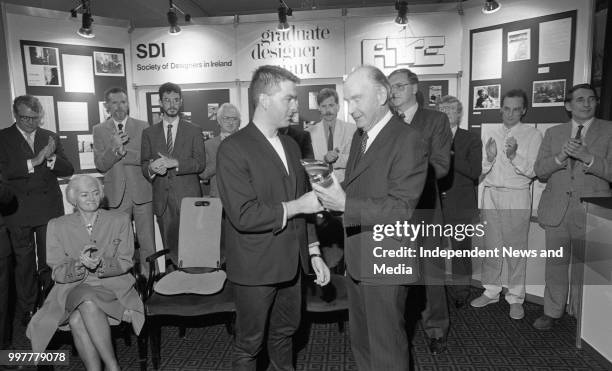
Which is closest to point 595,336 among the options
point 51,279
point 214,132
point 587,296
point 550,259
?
point 587,296

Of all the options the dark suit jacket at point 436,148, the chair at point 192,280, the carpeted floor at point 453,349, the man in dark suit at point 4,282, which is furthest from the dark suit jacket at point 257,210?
the man in dark suit at point 4,282

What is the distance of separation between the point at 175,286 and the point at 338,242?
151 centimetres

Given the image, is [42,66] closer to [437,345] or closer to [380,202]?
[380,202]

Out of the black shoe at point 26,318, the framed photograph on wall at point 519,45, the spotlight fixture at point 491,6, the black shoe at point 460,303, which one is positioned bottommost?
the black shoe at point 460,303

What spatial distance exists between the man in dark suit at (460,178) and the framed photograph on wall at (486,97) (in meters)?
0.70

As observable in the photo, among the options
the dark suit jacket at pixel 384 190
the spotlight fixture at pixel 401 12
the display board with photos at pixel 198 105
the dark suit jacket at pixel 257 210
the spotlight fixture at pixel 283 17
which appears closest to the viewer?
the dark suit jacket at pixel 384 190

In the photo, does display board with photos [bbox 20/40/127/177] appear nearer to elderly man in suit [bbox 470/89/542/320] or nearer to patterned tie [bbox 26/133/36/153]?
patterned tie [bbox 26/133/36/153]

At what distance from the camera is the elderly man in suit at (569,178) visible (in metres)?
3.38

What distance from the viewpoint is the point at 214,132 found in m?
5.79

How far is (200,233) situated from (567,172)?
3181mm

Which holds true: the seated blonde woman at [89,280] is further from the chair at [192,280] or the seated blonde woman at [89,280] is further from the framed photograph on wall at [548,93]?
the framed photograph on wall at [548,93]

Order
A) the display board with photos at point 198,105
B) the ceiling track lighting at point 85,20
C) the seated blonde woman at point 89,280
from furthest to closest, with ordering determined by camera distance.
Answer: the display board with photos at point 198,105 → the ceiling track lighting at point 85,20 → the seated blonde woman at point 89,280

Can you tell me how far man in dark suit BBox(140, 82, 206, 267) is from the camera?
412cm

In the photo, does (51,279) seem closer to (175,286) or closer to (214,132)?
(175,286)
